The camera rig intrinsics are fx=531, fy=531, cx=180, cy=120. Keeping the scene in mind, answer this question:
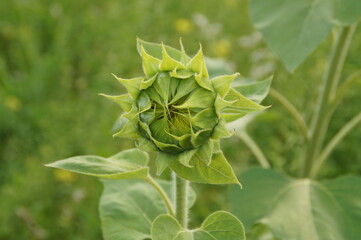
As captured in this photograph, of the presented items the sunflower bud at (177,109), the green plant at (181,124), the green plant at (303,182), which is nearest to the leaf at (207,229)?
the green plant at (181,124)

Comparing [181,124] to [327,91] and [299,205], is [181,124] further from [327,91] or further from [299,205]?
[327,91]

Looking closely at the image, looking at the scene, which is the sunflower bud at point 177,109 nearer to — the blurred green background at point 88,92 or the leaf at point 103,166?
the leaf at point 103,166

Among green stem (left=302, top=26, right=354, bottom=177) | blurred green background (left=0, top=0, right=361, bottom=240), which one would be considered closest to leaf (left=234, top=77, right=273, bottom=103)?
green stem (left=302, top=26, right=354, bottom=177)

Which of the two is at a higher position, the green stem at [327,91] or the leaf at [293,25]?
the leaf at [293,25]

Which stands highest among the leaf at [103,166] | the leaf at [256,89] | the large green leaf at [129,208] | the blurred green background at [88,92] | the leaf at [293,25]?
the leaf at [293,25]

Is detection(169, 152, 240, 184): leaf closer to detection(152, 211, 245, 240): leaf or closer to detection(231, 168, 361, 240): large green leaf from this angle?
detection(152, 211, 245, 240): leaf

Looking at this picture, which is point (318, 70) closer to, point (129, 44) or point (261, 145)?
point (261, 145)

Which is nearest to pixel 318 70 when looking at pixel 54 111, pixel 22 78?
pixel 54 111
